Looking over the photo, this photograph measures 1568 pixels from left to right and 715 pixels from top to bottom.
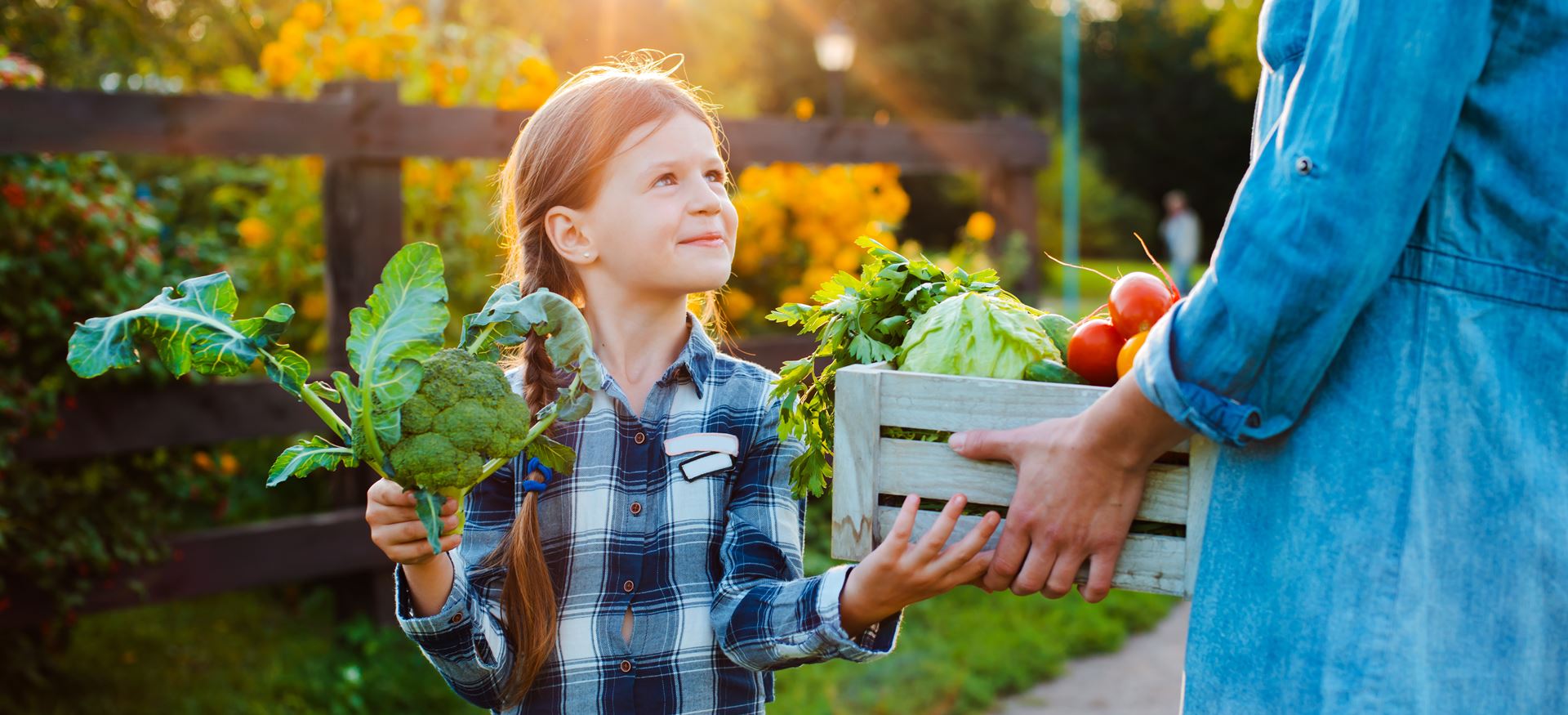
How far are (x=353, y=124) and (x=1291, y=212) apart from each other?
3707 mm

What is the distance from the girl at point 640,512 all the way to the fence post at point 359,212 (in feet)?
7.88

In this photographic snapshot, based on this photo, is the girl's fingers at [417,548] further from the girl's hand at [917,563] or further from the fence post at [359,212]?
the fence post at [359,212]

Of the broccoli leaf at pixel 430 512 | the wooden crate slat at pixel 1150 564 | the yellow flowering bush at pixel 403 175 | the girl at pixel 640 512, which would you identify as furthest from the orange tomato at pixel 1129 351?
the yellow flowering bush at pixel 403 175

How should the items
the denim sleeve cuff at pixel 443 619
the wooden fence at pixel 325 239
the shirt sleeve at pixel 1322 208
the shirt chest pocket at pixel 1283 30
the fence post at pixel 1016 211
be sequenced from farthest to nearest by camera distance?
the fence post at pixel 1016 211, the wooden fence at pixel 325 239, the denim sleeve cuff at pixel 443 619, the shirt chest pocket at pixel 1283 30, the shirt sleeve at pixel 1322 208

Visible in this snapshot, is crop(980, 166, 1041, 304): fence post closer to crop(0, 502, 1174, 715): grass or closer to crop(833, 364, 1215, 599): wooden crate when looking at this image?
crop(0, 502, 1174, 715): grass

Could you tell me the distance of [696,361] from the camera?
6.79 feet

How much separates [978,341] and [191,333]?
1038mm

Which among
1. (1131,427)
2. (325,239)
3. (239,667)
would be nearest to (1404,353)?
(1131,427)

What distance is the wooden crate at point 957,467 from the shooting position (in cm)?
148

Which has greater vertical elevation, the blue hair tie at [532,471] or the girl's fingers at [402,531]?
the girl's fingers at [402,531]

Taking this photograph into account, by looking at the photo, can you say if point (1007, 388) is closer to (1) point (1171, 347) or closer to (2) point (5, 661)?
(1) point (1171, 347)

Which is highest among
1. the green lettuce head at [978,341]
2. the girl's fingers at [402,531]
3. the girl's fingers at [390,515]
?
the green lettuce head at [978,341]

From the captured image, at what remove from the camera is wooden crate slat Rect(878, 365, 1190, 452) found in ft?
4.91

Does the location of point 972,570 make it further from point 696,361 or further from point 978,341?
point 696,361
